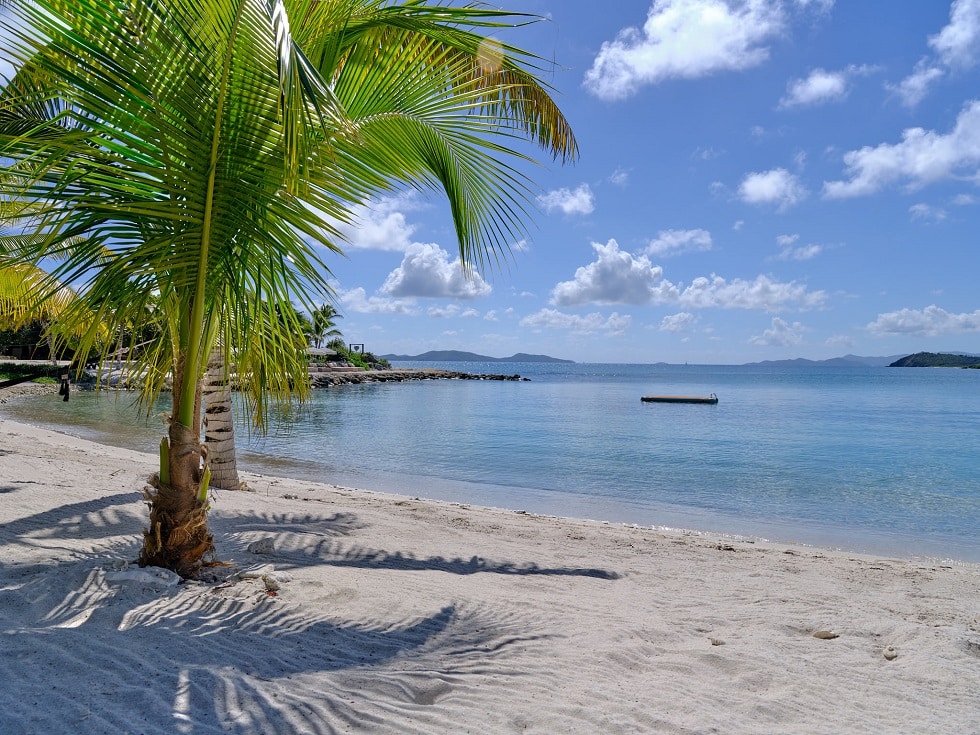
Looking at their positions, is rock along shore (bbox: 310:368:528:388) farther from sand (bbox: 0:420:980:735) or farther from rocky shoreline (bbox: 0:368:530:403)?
sand (bbox: 0:420:980:735)

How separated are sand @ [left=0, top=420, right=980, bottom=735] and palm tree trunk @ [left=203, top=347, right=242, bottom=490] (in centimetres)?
173

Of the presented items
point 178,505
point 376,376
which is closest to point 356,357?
point 376,376

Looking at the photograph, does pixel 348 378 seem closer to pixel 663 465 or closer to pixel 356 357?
pixel 356 357

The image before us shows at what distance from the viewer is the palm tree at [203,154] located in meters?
3.03

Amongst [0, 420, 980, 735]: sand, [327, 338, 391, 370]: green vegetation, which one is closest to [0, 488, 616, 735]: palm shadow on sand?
[0, 420, 980, 735]: sand

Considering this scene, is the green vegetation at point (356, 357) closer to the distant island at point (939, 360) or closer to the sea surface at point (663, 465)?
the sea surface at point (663, 465)

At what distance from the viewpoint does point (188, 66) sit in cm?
315

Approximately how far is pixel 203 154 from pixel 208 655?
2.48 m

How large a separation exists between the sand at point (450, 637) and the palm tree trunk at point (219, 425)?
5.67ft

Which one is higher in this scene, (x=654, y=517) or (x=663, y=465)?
(x=663, y=465)

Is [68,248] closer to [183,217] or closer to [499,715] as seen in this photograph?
[183,217]

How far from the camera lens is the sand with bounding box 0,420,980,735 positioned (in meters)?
2.46

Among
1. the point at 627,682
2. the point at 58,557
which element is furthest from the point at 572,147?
the point at 58,557

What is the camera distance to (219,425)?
8.14 meters
